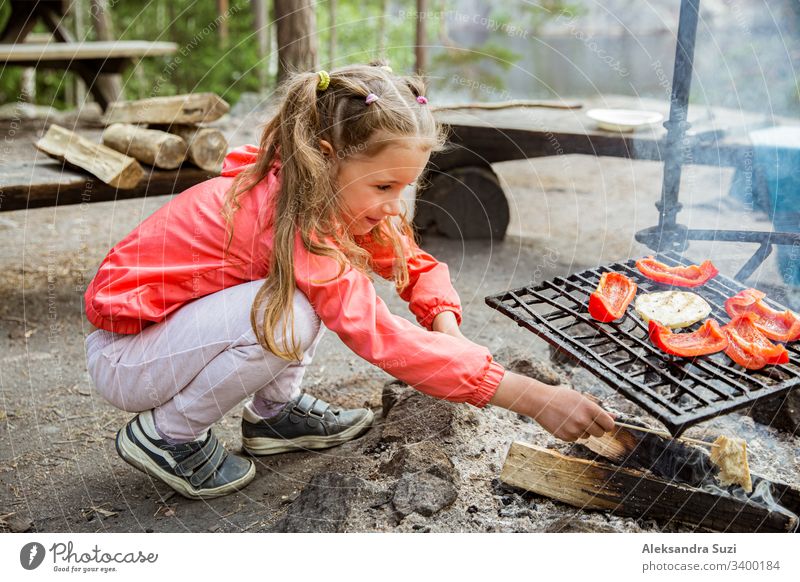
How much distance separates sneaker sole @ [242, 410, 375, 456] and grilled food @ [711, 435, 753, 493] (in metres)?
1.11

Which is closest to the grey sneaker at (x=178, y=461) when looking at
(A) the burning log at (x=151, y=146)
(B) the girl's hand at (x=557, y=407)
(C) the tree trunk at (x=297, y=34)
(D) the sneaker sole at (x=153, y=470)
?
(D) the sneaker sole at (x=153, y=470)

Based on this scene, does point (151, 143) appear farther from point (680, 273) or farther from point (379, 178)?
point (680, 273)

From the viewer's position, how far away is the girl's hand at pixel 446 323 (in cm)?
219

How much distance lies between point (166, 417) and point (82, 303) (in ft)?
5.80

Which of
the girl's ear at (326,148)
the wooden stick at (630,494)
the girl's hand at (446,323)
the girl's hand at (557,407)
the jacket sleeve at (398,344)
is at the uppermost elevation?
the girl's ear at (326,148)

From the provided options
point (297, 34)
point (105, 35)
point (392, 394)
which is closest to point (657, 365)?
point (392, 394)

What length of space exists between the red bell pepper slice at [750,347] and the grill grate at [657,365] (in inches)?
0.7

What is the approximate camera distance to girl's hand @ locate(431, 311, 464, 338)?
7.17 feet

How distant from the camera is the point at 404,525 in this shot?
6.23 feet

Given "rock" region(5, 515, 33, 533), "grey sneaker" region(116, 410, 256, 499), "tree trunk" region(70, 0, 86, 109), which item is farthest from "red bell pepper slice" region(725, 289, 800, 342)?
"tree trunk" region(70, 0, 86, 109)

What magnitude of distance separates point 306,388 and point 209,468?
715mm

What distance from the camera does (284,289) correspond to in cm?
194

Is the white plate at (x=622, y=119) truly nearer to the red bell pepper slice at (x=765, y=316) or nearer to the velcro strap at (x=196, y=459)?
the red bell pepper slice at (x=765, y=316)
